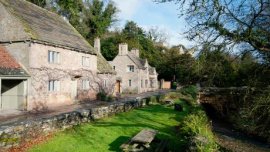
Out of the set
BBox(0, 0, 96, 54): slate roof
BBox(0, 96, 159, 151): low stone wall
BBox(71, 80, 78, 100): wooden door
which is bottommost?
BBox(0, 96, 159, 151): low stone wall

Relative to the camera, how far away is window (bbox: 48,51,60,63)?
3166 cm

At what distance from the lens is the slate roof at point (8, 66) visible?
26655mm

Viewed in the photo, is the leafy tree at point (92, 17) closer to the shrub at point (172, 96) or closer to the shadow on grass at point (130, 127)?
the shrub at point (172, 96)

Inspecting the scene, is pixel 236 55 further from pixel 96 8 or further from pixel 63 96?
pixel 96 8

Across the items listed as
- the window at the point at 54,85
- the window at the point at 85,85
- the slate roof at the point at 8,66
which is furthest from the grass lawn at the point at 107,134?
the window at the point at 85,85

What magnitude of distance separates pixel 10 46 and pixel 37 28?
132 inches

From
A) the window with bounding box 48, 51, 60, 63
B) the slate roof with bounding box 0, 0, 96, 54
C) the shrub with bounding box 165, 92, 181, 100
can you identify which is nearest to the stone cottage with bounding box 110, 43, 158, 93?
the shrub with bounding box 165, 92, 181, 100

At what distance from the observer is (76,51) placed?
36531 millimetres

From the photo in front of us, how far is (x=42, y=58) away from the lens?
99.6 ft

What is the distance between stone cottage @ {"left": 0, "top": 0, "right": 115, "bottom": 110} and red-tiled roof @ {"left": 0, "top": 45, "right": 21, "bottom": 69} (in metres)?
0.24

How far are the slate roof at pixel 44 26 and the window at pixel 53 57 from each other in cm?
105

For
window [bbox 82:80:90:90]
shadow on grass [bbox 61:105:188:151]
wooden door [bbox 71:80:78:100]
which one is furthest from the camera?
window [bbox 82:80:90:90]

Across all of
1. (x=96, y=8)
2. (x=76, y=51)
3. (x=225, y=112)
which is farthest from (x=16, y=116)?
(x=96, y=8)

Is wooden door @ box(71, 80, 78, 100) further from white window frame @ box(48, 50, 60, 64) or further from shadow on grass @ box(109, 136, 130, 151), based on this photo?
shadow on grass @ box(109, 136, 130, 151)
